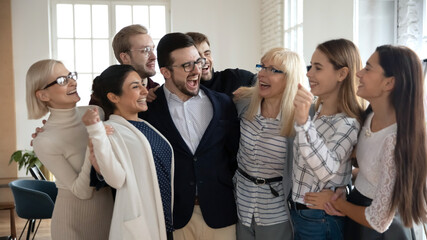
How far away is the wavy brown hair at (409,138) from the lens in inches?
66.7

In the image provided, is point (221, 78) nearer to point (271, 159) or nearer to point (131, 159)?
point (271, 159)

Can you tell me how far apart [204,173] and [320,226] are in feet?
1.95

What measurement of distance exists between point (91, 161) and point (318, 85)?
1.06m

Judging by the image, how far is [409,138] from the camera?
170 centimetres

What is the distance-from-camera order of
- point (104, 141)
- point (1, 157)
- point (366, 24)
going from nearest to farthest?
point (104, 141)
point (366, 24)
point (1, 157)

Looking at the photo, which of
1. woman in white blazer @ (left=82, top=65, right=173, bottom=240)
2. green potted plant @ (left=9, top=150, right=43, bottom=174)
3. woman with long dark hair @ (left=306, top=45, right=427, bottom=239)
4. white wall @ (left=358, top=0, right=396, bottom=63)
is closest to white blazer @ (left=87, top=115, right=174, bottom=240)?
woman in white blazer @ (left=82, top=65, right=173, bottom=240)

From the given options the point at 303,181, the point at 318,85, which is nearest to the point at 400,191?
the point at 303,181

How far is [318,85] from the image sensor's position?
2.05m

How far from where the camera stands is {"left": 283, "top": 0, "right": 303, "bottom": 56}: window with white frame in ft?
20.4

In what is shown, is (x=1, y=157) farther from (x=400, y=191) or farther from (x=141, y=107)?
(x=400, y=191)

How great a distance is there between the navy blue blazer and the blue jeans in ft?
1.27

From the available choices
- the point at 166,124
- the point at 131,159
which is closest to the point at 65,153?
the point at 131,159

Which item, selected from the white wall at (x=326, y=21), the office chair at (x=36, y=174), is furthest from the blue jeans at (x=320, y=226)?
the office chair at (x=36, y=174)

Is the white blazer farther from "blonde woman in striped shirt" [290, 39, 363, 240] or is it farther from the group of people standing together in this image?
"blonde woman in striped shirt" [290, 39, 363, 240]
